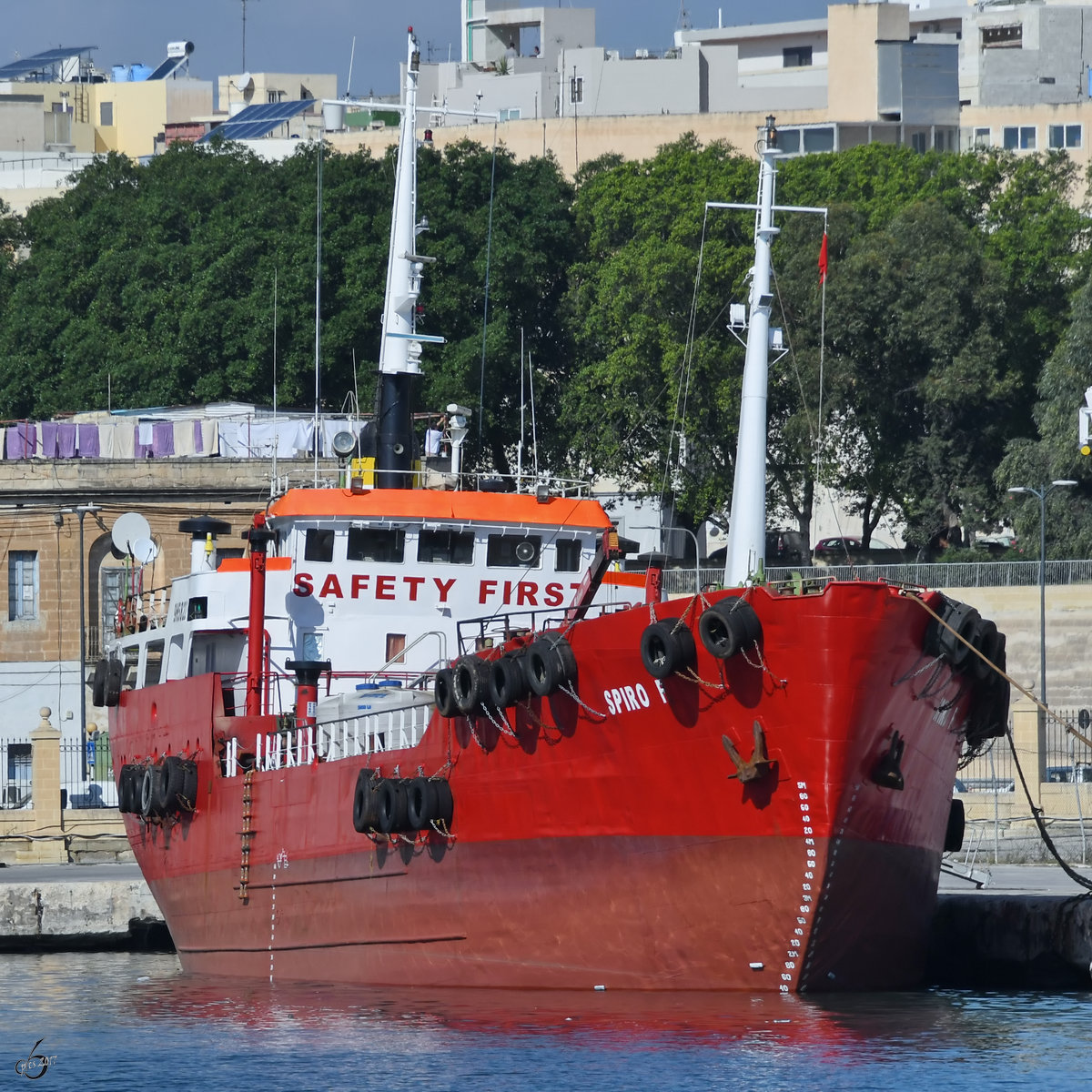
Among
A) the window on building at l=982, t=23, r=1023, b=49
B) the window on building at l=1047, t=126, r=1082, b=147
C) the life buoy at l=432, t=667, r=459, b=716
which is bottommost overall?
the life buoy at l=432, t=667, r=459, b=716

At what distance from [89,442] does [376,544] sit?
3036cm

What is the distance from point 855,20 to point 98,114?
4495 cm

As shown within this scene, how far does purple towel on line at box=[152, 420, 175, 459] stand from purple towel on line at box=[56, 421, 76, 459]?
205cm

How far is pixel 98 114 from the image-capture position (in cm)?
11944

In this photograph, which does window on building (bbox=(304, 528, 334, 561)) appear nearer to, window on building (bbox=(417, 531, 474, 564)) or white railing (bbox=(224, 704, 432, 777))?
window on building (bbox=(417, 531, 474, 564))

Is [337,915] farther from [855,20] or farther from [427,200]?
[855,20]

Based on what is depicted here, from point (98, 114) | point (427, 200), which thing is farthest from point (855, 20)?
point (98, 114)

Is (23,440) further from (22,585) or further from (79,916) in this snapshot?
(79,916)

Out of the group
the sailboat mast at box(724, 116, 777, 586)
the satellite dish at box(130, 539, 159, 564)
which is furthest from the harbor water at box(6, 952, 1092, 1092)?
the satellite dish at box(130, 539, 159, 564)

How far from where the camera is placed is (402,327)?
101ft

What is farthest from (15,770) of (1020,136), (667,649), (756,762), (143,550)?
(1020,136)

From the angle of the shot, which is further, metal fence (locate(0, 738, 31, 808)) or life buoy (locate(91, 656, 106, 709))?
metal fence (locate(0, 738, 31, 808))

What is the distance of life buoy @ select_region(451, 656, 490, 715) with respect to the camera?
2250 centimetres

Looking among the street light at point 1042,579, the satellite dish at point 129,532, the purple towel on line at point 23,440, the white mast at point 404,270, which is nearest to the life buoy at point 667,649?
the white mast at point 404,270
